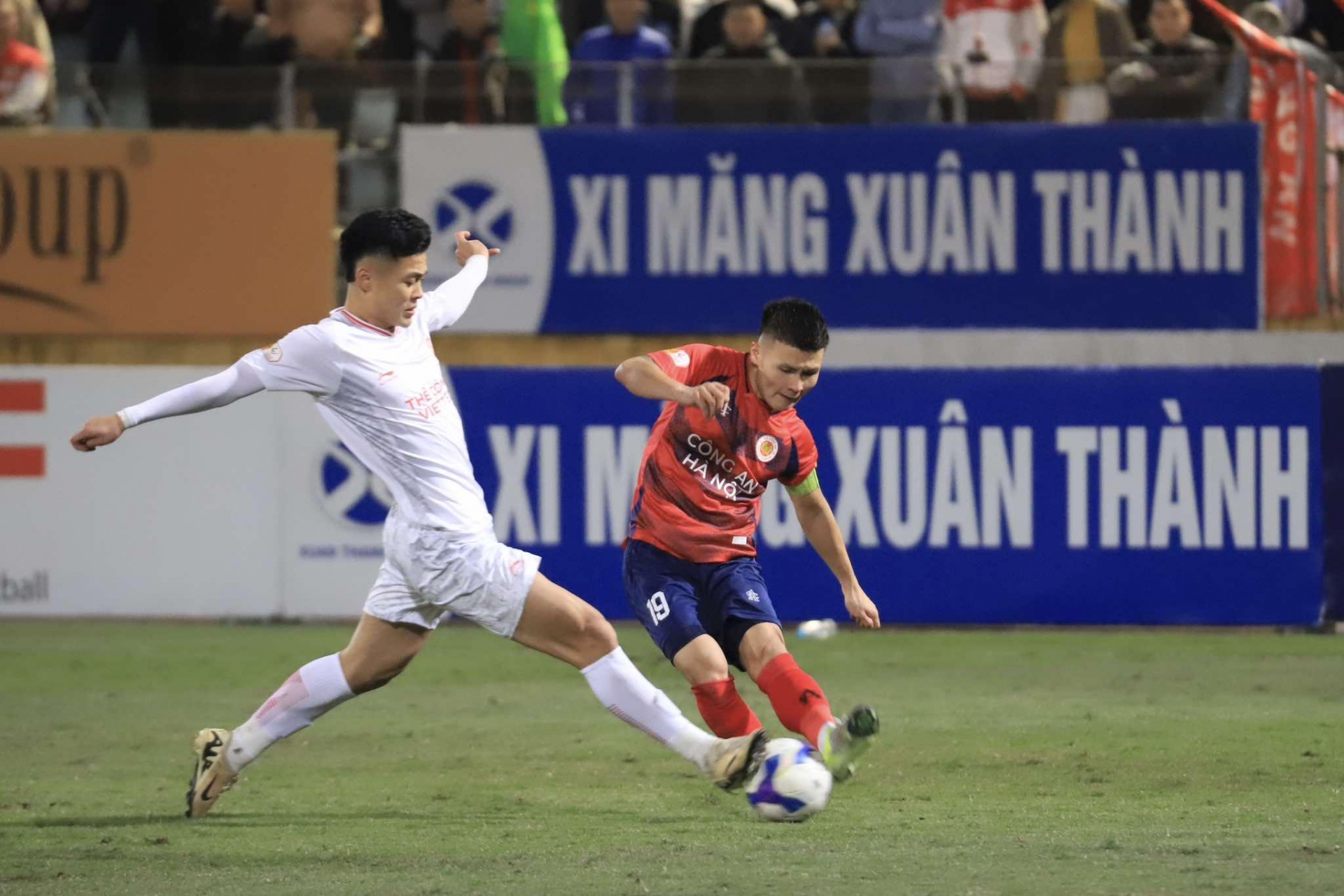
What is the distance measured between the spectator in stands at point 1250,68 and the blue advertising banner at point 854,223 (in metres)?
0.19

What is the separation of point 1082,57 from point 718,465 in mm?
7457

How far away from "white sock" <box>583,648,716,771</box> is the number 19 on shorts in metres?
0.21

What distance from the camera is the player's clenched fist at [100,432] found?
621 cm

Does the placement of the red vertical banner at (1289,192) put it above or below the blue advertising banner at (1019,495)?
above

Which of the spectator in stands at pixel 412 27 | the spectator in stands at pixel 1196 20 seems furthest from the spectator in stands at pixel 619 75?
the spectator in stands at pixel 1196 20

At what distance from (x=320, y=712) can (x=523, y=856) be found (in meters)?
1.12

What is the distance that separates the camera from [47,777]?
8.09 metres

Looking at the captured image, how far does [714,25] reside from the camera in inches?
556

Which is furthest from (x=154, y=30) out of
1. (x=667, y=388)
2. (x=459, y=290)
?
(x=667, y=388)

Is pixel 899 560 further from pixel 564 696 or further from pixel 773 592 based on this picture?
pixel 564 696

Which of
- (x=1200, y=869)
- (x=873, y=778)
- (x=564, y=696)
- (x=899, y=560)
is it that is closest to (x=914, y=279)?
(x=899, y=560)

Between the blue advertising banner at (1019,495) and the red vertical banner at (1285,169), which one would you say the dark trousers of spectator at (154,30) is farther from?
the red vertical banner at (1285,169)

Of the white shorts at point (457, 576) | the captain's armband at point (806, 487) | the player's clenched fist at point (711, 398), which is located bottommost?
the white shorts at point (457, 576)

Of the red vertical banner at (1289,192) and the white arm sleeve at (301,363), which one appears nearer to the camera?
the white arm sleeve at (301,363)
